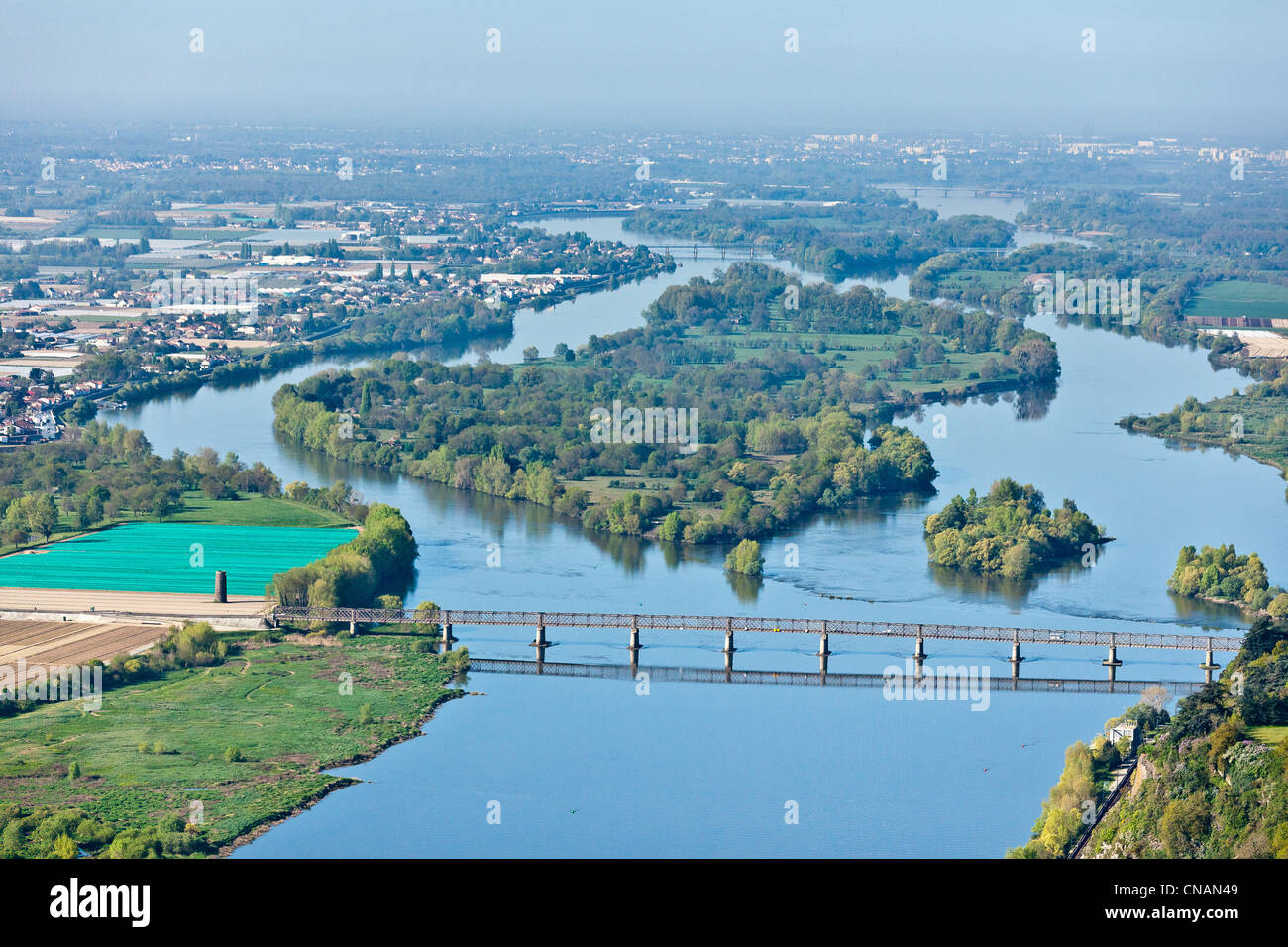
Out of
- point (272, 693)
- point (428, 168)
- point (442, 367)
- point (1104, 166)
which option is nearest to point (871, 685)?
point (272, 693)

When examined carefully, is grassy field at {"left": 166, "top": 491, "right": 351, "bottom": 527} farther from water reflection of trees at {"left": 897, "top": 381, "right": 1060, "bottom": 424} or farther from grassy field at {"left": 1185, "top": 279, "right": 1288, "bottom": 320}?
grassy field at {"left": 1185, "top": 279, "right": 1288, "bottom": 320}

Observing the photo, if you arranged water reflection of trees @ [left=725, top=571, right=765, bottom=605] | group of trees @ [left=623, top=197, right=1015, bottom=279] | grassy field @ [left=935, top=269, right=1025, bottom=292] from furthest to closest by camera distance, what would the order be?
group of trees @ [left=623, top=197, right=1015, bottom=279]
grassy field @ [left=935, top=269, right=1025, bottom=292]
water reflection of trees @ [left=725, top=571, right=765, bottom=605]

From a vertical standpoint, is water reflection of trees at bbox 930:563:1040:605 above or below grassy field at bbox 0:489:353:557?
below

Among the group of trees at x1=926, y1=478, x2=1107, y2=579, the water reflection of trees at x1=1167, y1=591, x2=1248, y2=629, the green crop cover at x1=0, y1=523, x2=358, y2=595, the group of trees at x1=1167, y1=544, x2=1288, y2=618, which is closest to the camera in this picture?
the water reflection of trees at x1=1167, y1=591, x2=1248, y2=629

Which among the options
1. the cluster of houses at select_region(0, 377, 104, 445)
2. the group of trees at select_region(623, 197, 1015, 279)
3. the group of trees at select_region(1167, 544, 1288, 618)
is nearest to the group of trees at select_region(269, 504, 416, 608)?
the group of trees at select_region(1167, 544, 1288, 618)

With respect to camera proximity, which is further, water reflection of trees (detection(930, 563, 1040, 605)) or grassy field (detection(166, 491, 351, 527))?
grassy field (detection(166, 491, 351, 527))
